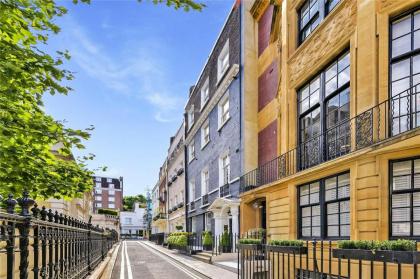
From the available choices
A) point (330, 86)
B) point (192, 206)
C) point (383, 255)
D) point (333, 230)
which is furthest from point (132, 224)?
point (383, 255)

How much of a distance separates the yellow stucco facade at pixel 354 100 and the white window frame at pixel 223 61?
352 inches

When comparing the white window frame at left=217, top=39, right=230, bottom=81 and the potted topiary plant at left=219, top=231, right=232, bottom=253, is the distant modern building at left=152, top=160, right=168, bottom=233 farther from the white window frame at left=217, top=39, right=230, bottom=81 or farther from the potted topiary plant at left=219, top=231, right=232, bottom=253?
the potted topiary plant at left=219, top=231, right=232, bottom=253

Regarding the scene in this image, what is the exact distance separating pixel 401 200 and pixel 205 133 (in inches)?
842

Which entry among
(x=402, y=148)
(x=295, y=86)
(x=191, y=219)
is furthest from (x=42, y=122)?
(x=191, y=219)

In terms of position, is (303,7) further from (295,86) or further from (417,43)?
(417,43)

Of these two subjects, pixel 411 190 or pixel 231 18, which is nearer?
pixel 411 190

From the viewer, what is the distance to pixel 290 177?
37.0ft

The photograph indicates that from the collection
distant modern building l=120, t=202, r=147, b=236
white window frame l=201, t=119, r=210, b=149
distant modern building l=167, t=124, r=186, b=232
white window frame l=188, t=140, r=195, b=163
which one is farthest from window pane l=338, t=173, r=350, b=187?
distant modern building l=120, t=202, r=147, b=236

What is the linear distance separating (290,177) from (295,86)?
3097 millimetres

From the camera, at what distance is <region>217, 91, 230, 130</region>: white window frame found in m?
21.6

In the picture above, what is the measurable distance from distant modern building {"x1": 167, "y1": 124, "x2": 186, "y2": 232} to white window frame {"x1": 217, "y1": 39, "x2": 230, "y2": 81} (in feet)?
49.5

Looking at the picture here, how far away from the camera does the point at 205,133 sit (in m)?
28.1

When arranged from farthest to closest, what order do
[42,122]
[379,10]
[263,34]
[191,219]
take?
[191,219] < [263,34] < [379,10] < [42,122]

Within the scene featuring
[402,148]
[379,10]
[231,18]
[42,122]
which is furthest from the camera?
[231,18]
